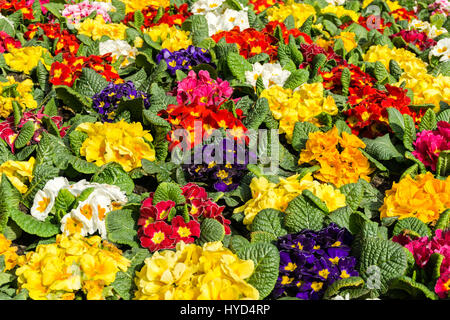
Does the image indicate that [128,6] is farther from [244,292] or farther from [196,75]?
[244,292]

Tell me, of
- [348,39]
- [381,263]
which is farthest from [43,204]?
[348,39]

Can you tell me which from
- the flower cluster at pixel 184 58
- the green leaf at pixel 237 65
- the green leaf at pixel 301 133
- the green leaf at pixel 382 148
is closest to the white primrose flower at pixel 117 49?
the flower cluster at pixel 184 58

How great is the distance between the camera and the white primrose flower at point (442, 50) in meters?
4.66

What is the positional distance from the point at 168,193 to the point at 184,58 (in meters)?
1.68

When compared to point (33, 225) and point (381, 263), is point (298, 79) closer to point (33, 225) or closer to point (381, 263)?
point (381, 263)

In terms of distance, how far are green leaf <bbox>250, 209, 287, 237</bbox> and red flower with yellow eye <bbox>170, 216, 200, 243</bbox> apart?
1.01 ft

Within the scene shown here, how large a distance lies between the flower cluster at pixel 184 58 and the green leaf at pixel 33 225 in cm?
180

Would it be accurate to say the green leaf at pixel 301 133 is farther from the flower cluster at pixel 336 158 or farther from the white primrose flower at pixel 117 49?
the white primrose flower at pixel 117 49

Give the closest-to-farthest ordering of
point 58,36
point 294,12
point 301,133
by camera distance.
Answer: point 301,133
point 58,36
point 294,12

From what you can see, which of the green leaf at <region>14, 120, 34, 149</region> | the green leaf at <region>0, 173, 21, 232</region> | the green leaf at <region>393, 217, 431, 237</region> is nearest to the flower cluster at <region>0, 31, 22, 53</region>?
the green leaf at <region>14, 120, 34, 149</region>

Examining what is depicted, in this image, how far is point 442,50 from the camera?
4727 mm

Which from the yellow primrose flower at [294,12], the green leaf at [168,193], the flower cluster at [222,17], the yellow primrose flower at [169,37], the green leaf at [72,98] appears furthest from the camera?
the yellow primrose flower at [294,12]
